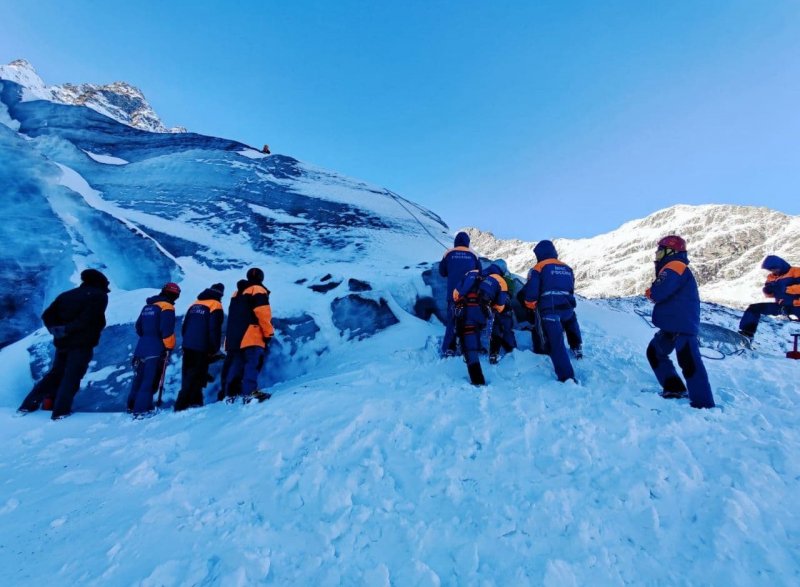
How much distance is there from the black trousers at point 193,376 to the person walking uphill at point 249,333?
0.54 metres

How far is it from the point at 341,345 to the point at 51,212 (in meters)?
8.37

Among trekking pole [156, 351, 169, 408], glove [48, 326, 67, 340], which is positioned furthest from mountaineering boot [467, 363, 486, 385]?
Result: glove [48, 326, 67, 340]

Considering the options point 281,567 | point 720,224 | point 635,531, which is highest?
point 720,224

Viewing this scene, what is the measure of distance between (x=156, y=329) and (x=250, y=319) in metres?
1.53

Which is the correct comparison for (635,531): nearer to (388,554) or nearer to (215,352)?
(388,554)

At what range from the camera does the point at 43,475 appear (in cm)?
353

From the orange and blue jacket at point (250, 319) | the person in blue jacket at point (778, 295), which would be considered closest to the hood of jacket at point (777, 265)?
the person in blue jacket at point (778, 295)

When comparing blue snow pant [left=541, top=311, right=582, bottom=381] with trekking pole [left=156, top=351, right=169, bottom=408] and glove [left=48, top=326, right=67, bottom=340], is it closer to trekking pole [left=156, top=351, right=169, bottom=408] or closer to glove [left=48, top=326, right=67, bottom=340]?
trekking pole [left=156, top=351, right=169, bottom=408]

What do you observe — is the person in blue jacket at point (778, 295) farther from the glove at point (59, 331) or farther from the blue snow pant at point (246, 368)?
the glove at point (59, 331)

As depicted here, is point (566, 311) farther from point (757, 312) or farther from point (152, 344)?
point (152, 344)

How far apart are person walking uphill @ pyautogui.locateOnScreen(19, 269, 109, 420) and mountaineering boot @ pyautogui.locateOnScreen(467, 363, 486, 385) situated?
212 inches

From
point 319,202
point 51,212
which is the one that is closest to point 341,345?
point 319,202

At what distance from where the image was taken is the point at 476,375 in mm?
5465

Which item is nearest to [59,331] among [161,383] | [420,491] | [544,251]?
[161,383]
